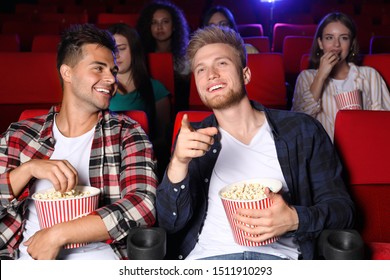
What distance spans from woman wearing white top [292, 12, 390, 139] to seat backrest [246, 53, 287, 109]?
10 centimetres

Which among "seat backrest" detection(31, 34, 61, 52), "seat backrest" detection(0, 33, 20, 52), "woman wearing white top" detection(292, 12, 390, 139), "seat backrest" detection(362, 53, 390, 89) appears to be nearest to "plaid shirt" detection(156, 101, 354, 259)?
"woman wearing white top" detection(292, 12, 390, 139)

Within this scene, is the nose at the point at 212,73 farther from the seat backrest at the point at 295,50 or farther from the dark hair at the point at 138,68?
the seat backrest at the point at 295,50

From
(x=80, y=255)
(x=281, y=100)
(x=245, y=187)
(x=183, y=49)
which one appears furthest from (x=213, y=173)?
(x=183, y=49)

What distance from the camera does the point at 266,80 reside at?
7.32ft

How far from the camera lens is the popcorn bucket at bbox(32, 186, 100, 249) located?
1017 mm

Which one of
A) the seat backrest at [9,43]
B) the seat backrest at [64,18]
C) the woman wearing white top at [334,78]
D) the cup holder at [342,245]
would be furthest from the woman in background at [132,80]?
the seat backrest at [64,18]

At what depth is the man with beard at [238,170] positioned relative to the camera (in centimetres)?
113

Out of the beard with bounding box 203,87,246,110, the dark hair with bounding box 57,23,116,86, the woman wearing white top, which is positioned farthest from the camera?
the woman wearing white top

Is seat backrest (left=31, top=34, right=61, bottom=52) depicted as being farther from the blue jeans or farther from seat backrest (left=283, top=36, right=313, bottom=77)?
the blue jeans

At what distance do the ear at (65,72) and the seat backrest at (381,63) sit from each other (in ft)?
4.39

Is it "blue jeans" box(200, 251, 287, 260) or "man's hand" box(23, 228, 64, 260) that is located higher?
"man's hand" box(23, 228, 64, 260)

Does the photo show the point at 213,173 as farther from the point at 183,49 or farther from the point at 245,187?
the point at 183,49

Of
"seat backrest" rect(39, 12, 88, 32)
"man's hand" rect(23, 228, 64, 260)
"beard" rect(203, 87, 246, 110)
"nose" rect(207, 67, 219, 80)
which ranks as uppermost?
"seat backrest" rect(39, 12, 88, 32)

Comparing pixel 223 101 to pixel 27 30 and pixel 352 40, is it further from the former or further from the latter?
pixel 27 30
